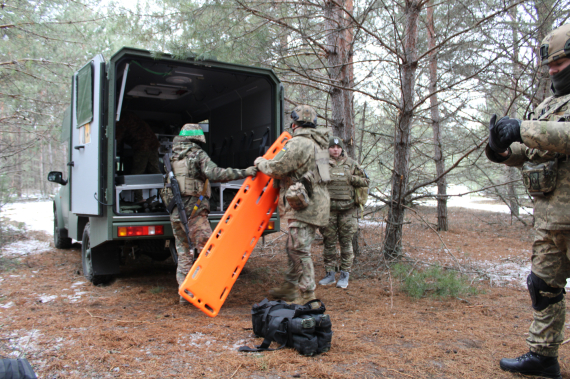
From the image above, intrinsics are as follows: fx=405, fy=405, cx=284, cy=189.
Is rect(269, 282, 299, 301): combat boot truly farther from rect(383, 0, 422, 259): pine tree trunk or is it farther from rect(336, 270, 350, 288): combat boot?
rect(383, 0, 422, 259): pine tree trunk

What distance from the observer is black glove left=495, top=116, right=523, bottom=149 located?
2184mm

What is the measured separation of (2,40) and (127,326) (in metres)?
4.91

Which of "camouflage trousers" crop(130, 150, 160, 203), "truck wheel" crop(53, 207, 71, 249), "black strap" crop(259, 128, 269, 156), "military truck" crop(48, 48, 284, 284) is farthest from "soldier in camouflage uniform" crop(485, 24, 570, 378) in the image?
"truck wheel" crop(53, 207, 71, 249)

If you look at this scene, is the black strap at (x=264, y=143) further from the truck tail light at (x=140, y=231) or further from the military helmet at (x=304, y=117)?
the truck tail light at (x=140, y=231)

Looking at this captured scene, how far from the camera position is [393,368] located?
2549 mm

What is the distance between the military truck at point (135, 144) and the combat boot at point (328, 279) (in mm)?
981

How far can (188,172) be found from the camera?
4215 mm

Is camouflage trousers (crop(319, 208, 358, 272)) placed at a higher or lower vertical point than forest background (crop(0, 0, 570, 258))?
lower

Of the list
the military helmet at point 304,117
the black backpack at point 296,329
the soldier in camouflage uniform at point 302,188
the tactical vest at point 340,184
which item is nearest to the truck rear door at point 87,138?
the soldier in camouflage uniform at point 302,188

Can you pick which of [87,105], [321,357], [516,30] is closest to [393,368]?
[321,357]

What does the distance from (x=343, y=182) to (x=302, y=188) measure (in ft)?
4.68

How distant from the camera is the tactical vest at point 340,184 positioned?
5.07 meters

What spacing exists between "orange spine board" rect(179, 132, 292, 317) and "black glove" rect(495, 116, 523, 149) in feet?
7.66

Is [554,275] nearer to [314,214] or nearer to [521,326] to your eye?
[521,326]
